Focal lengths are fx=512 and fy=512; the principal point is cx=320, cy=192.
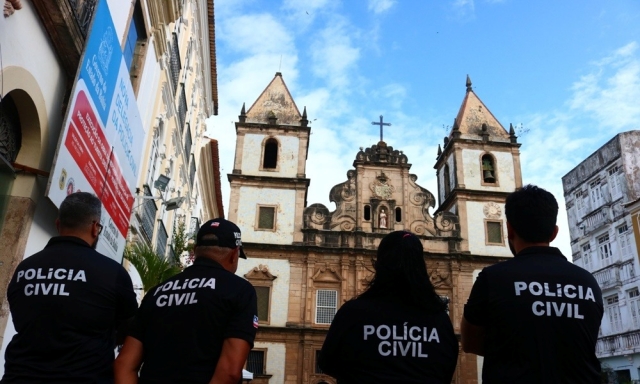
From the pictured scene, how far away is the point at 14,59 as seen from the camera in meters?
5.41

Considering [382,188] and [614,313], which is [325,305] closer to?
[382,188]

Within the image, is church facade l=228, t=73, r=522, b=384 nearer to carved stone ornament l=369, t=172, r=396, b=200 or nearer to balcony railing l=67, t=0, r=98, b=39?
carved stone ornament l=369, t=172, r=396, b=200

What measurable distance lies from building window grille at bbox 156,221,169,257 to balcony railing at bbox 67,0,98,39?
8.16 metres

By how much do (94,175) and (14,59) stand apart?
6.29 ft

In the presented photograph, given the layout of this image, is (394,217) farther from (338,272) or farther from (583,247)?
(583,247)

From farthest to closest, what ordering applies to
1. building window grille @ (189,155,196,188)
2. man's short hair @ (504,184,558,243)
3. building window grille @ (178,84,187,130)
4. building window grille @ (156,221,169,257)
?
building window grille @ (189,155,196,188) < building window grille @ (178,84,187,130) < building window grille @ (156,221,169,257) < man's short hair @ (504,184,558,243)

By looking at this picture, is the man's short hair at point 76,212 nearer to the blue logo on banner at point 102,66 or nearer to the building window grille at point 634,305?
the blue logo on banner at point 102,66

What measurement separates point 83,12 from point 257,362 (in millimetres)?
20219

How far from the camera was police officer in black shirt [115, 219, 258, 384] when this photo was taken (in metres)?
2.79

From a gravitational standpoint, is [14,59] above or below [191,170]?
below

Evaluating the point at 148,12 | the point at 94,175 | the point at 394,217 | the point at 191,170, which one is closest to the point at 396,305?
the point at 94,175

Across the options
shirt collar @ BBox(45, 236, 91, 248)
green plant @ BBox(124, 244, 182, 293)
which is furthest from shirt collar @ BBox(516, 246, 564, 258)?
green plant @ BBox(124, 244, 182, 293)

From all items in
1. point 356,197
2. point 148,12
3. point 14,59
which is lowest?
point 14,59

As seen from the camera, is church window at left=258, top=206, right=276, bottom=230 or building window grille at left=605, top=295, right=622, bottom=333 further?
church window at left=258, top=206, right=276, bottom=230
